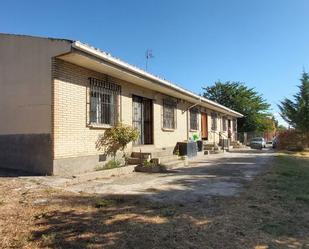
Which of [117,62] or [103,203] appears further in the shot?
[117,62]

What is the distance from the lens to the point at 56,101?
9.85m

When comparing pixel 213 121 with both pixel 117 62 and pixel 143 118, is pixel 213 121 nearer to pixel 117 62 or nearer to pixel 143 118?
pixel 143 118

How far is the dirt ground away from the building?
137cm

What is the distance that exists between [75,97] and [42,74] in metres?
1.15

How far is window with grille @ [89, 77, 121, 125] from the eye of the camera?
11.6 meters

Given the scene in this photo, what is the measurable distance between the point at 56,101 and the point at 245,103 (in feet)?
132

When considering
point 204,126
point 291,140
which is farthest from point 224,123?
point 291,140

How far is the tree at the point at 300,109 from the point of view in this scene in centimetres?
3272

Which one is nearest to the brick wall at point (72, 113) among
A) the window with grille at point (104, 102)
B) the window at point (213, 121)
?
the window with grille at point (104, 102)

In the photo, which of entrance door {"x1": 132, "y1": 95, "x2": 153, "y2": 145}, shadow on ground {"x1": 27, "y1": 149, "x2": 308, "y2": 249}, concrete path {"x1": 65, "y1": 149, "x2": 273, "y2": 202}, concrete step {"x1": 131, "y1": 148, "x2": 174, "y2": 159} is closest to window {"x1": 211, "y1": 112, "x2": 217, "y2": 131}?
concrete step {"x1": 131, "y1": 148, "x2": 174, "y2": 159}

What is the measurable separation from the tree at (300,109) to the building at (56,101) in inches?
935

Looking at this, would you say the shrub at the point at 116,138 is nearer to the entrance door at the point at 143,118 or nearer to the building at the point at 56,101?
the building at the point at 56,101

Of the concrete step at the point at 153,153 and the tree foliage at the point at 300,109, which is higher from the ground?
the tree foliage at the point at 300,109

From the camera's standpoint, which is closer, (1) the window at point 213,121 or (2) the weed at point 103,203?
(2) the weed at point 103,203
